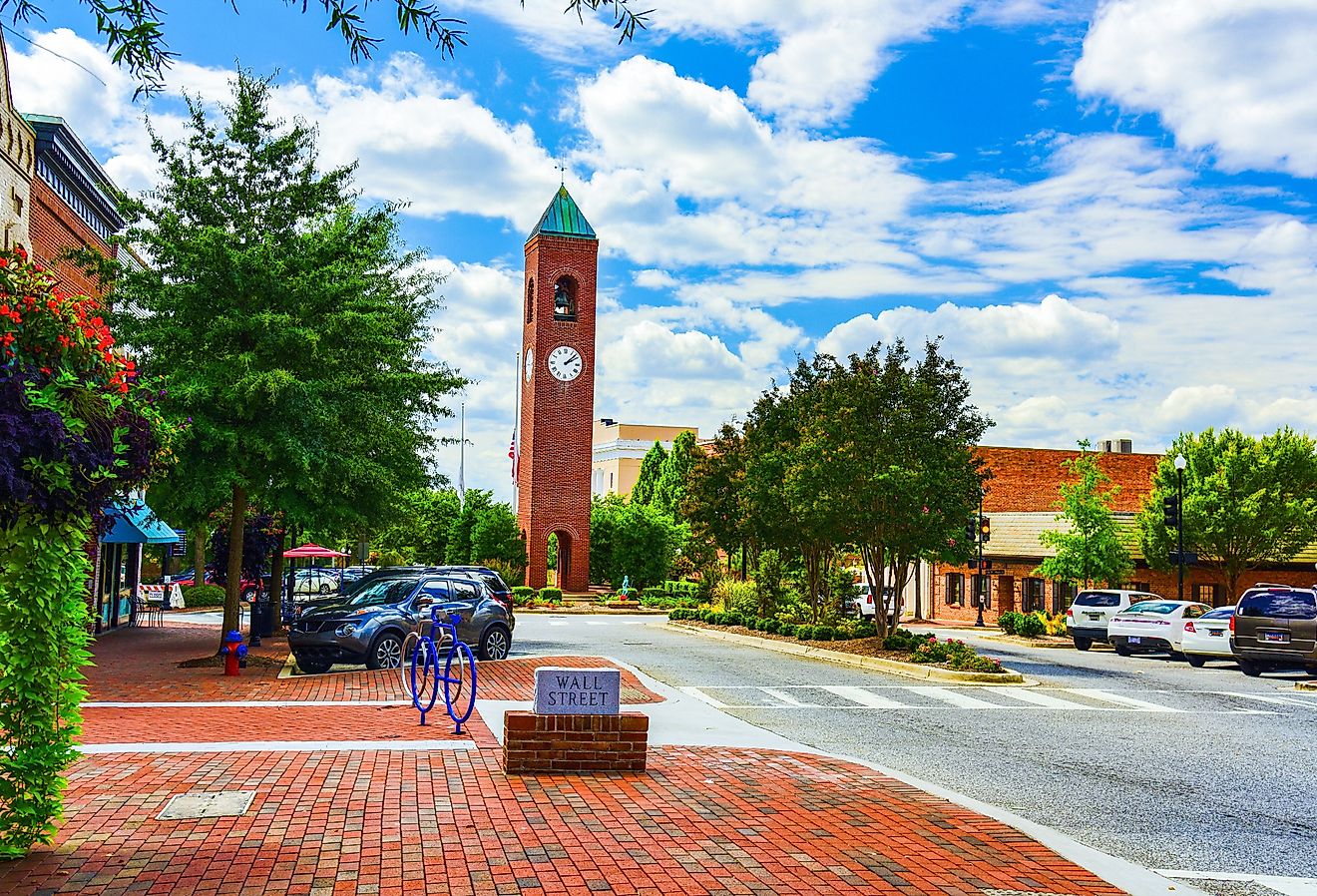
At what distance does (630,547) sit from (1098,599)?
27.7 metres

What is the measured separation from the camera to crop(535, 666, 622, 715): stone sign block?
9617mm

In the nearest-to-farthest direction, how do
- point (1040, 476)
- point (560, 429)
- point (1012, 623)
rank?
point (1012, 623)
point (560, 429)
point (1040, 476)

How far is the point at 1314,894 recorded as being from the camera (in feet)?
23.9

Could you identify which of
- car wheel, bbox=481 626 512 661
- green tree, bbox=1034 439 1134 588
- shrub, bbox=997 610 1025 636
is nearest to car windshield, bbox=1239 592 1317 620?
shrub, bbox=997 610 1025 636

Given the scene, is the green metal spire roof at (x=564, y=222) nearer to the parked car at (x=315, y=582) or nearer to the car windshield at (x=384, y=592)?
the parked car at (x=315, y=582)

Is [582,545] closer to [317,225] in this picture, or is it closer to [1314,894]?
[317,225]

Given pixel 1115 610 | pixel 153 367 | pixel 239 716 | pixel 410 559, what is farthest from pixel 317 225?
pixel 410 559

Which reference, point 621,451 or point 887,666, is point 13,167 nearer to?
point 887,666

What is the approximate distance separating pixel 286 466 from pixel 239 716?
7474 mm

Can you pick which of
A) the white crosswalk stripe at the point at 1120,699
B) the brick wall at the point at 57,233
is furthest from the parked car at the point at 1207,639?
the brick wall at the point at 57,233

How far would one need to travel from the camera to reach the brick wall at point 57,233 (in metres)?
23.4

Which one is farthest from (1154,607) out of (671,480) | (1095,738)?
(671,480)

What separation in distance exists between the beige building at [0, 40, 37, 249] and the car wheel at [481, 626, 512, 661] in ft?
32.8

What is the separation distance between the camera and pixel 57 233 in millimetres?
25016
